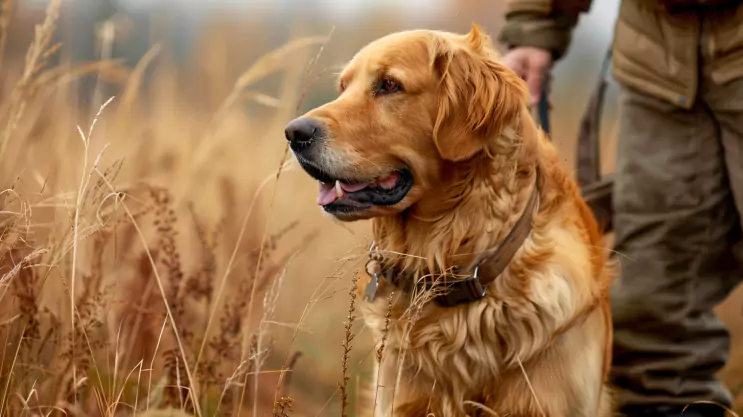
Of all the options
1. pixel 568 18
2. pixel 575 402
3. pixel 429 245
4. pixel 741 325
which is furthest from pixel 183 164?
pixel 741 325

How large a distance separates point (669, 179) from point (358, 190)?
1248 mm

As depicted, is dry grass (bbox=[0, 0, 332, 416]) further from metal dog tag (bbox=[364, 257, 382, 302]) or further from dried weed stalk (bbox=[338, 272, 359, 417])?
metal dog tag (bbox=[364, 257, 382, 302])

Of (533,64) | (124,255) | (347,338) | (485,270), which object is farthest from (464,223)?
(124,255)

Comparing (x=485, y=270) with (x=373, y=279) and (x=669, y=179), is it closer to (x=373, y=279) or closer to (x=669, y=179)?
(x=373, y=279)

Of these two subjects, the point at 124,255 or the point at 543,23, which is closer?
the point at 124,255

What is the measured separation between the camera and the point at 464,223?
228 centimetres

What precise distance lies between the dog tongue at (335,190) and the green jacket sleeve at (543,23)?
1.08 metres

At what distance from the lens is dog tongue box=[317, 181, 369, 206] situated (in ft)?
7.17

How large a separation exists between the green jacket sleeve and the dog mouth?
971 millimetres

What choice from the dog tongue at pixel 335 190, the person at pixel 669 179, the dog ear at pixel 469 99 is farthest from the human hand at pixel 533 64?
the dog tongue at pixel 335 190

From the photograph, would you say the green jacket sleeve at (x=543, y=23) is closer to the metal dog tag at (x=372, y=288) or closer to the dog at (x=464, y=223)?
the dog at (x=464, y=223)

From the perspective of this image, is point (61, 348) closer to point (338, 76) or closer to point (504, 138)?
point (338, 76)

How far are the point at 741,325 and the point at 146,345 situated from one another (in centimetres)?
318

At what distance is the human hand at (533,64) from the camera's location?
9.45 ft
